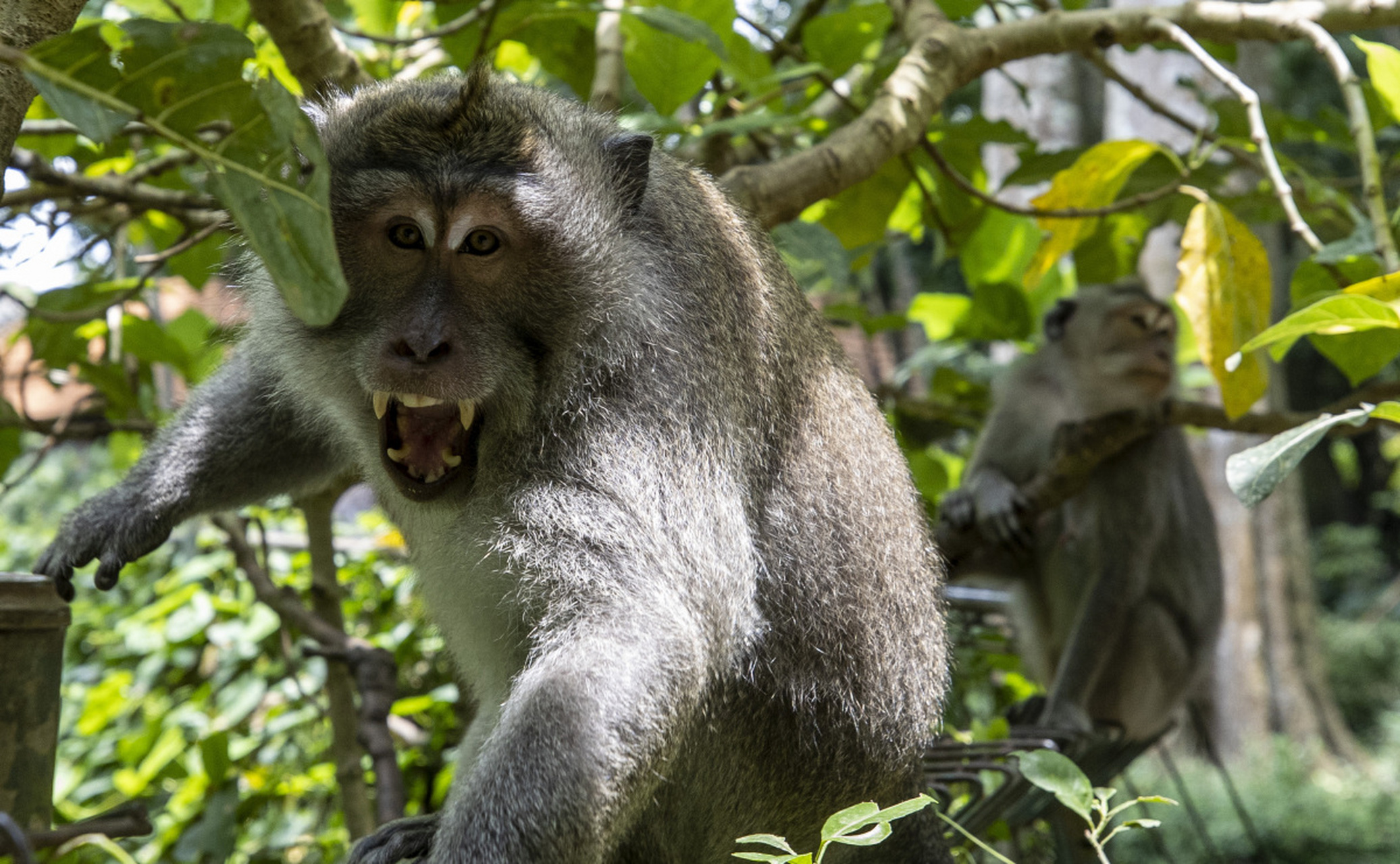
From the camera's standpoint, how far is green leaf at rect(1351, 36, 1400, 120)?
7.97ft

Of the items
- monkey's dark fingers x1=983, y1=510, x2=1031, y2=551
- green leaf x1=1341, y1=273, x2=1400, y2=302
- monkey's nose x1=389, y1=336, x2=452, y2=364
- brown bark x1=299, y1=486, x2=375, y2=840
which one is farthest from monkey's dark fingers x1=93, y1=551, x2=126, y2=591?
monkey's dark fingers x1=983, y1=510, x2=1031, y2=551

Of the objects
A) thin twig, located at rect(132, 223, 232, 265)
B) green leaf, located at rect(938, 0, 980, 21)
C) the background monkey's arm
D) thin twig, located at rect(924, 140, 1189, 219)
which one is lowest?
the background monkey's arm

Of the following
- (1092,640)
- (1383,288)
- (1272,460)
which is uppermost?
(1383,288)

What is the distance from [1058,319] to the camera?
534 centimetres

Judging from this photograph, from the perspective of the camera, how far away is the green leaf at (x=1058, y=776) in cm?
181

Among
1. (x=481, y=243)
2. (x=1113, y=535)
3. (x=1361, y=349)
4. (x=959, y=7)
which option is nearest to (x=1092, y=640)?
(x=1113, y=535)

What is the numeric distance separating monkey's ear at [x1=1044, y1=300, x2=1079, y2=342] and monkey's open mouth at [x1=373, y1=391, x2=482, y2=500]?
3869mm

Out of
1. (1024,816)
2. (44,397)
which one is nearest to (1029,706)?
(1024,816)

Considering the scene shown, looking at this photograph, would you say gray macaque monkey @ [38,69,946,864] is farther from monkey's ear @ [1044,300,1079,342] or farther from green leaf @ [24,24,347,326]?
monkey's ear @ [1044,300,1079,342]

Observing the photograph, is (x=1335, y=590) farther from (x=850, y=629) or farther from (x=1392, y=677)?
(x=850, y=629)

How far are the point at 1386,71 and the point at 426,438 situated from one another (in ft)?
6.96

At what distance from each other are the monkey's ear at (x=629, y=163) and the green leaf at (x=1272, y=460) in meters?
1.16

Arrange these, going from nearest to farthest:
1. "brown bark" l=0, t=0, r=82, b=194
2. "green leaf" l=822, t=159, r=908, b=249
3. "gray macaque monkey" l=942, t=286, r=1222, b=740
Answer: "brown bark" l=0, t=0, r=82, b=194 < "green leaf" l=822, t=159, r=908, b=249 < "gray macaque monkey" l=942, t=286, r=1222, b=740

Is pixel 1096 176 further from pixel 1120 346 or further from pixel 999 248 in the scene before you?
pixel 1120 346
